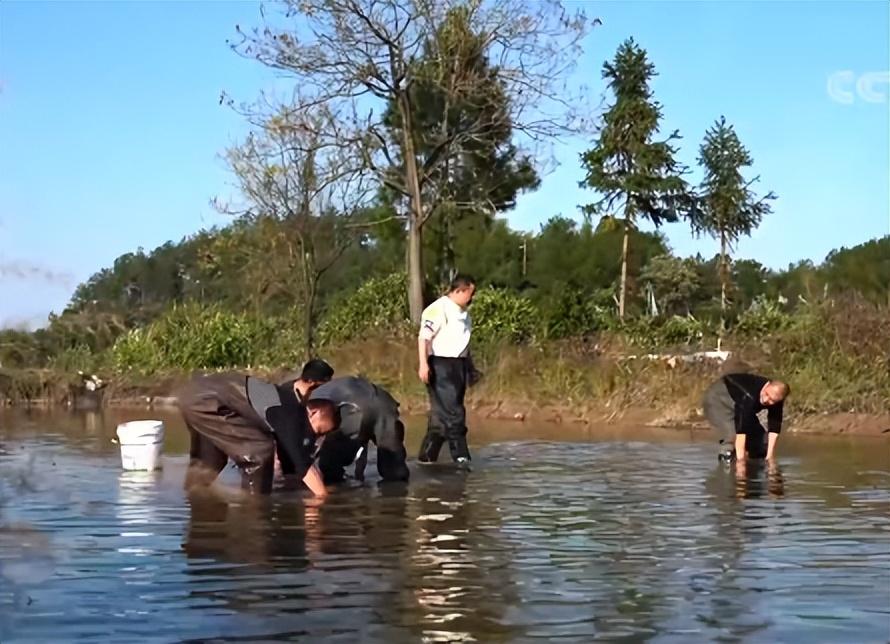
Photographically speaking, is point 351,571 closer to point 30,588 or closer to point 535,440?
point 30,588

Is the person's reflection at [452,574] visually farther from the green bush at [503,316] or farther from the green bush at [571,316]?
the green bush at [571,316]

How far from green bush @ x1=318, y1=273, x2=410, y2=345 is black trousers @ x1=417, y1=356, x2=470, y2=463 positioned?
1427cm

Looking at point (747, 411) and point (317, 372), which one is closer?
point (317, 372)

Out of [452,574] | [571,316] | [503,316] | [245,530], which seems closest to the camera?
[452,574]

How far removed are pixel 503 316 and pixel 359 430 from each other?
15.3 m

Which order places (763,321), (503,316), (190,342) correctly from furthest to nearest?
(190,342), (503,316), (763,321)

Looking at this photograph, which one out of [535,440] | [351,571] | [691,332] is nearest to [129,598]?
[351,571]

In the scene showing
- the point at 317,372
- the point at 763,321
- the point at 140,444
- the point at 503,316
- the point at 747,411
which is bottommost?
the point at 140,444

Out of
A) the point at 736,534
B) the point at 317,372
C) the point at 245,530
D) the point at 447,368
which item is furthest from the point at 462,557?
the point at 447,368

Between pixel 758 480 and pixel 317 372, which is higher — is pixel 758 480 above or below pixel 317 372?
below

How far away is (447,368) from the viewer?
461 inches

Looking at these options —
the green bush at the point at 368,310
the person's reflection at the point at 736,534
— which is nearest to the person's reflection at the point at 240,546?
the person's reflection at the point at 736,534

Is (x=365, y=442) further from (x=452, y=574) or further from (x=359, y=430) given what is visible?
(x=452, y=574)

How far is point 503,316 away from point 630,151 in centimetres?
944
